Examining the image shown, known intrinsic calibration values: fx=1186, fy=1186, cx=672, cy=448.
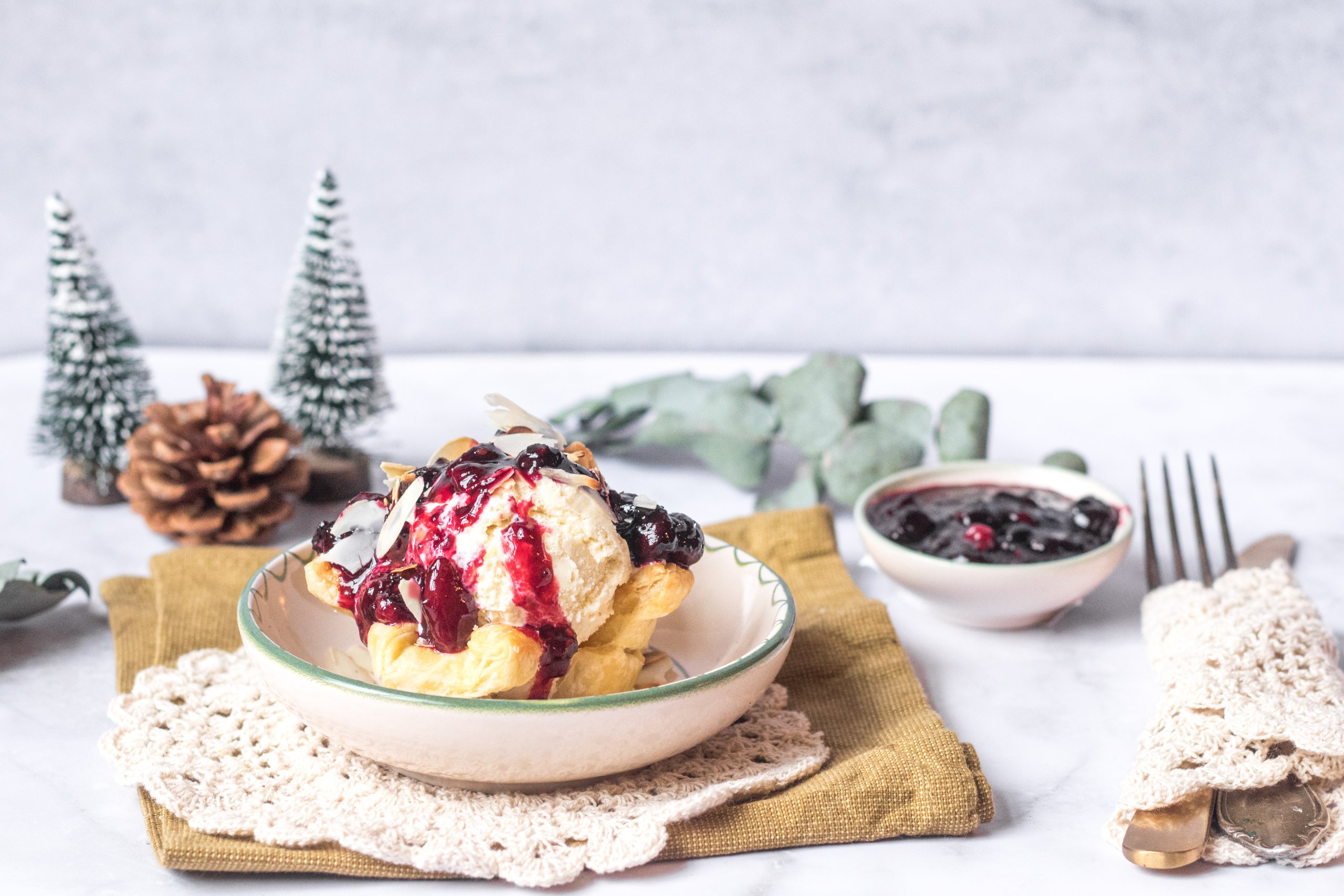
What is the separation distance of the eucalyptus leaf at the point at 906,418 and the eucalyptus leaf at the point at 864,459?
0.05 ft

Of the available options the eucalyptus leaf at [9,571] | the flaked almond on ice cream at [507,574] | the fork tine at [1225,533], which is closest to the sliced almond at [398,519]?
the flaked almond on ice cream at [507,574]

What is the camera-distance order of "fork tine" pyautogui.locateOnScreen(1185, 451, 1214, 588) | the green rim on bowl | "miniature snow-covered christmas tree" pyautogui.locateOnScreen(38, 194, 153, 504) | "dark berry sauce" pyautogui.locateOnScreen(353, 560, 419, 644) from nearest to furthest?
the green rim on bowl
"dark berry sauce" pyautogui.locateOnScreen(353, 560, 419, 644)
"fork tine" pyautogui.locateOnScreen(1185, 451, 1214, 588)
"miniature snow-covered christmas tree" pyautogui.locateOnScreen(38, 194, 153, 504)

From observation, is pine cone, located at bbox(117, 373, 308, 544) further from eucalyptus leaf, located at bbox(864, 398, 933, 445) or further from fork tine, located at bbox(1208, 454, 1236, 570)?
fork tine, located at bbox(1208, 454, 1236, 570)

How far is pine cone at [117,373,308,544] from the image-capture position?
4.56ft

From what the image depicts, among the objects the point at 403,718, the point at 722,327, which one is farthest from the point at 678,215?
the point at 403,718

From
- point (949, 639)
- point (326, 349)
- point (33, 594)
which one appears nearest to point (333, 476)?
point (326, 349)

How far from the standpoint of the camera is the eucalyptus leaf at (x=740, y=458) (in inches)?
63.3

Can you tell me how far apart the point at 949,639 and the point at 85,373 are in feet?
3.63

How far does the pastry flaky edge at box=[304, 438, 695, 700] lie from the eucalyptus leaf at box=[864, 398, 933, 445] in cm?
65

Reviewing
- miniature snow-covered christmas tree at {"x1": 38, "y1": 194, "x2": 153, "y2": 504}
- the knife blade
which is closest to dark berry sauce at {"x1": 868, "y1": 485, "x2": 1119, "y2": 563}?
the knife blade

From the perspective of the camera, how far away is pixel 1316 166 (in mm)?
2189

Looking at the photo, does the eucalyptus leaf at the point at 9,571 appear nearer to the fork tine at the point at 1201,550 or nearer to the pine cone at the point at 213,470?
the pine cone at the point at 213,470

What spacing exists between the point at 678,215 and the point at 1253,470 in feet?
3.65

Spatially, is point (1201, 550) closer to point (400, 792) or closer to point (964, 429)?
point (964, 429)
